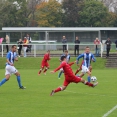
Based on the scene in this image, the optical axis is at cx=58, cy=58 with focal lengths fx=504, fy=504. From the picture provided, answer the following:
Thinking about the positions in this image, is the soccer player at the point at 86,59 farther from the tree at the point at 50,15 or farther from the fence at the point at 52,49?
the tree at the point at 50,15

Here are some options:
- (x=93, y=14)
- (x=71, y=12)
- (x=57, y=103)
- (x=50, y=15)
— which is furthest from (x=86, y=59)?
(x=71, y=12)

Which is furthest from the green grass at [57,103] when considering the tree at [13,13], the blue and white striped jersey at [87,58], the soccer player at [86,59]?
the tree at [13,13]

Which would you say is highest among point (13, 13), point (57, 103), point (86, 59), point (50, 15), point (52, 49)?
point (13, 13)

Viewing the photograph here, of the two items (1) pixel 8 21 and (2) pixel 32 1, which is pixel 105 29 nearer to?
(1) pixel 8 21

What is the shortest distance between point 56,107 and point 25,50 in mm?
29477

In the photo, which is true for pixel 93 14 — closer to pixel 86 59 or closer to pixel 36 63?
pixel 36 63

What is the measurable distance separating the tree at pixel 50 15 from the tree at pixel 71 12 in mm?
1252

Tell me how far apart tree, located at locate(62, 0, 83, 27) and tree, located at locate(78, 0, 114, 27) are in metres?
1.13

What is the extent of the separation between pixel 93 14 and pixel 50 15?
7.41m

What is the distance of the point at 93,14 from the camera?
82625 millimetres

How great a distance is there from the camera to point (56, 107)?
15211 mm

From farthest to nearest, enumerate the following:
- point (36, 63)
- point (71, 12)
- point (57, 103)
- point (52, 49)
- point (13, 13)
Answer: point (71, 12) < point (13, 13) < point (52, 49) < point (36, 63) < point (57, 103)

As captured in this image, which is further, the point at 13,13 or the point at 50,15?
the point at 50,15

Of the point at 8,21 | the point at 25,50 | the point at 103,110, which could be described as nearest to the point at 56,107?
the point at 103,110
